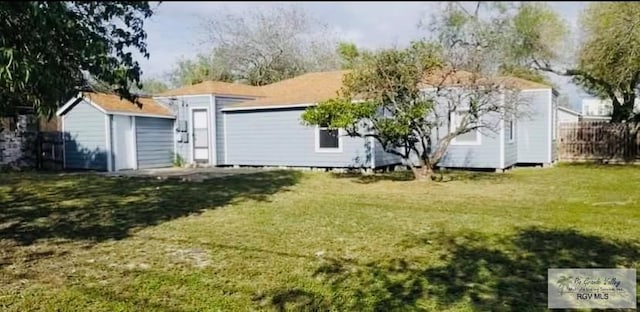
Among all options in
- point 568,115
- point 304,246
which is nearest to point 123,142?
point 304,246

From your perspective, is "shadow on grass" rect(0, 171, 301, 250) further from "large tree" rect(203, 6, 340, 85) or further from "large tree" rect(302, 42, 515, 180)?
"large tree" rect(203, 6, 340, 85)

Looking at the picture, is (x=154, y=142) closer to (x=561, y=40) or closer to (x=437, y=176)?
(x=437, y=176)

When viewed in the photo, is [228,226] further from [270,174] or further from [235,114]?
[235,114]

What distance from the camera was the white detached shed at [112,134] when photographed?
16.3 m

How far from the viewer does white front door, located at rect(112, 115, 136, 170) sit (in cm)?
1634

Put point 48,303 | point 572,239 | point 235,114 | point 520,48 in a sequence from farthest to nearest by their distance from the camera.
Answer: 1. point 520,48
2. point 235,114
3. point 572,239
4. point 48,303

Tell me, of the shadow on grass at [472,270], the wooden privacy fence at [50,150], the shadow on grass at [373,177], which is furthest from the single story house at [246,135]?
the shadow on grass at [472,270]

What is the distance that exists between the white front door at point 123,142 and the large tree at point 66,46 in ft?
38.3

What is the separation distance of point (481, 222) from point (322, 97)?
8.85 m

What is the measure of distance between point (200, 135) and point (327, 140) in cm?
481

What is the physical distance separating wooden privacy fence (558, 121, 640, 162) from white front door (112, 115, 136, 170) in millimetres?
15513

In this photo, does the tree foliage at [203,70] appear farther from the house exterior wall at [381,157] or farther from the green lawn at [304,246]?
the green lawn at [304,246]

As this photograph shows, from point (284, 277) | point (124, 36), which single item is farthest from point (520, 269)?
point (124, 36)

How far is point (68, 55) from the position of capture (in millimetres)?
4531
